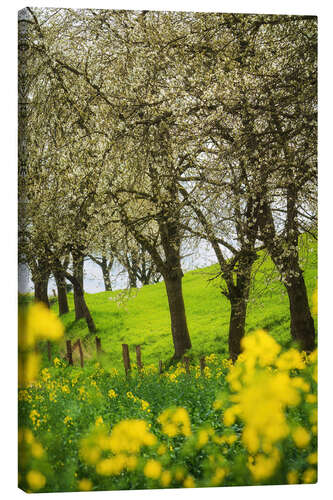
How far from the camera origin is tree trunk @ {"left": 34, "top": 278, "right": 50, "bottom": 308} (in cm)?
391

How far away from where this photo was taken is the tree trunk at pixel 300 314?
430 cm

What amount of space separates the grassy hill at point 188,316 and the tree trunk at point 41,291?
28 centimetres

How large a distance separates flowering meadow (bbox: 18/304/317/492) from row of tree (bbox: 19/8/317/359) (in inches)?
11.1

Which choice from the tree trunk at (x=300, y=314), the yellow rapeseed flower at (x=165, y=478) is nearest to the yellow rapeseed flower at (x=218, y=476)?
the yellow rapeseed flower at (x=165, y=478)

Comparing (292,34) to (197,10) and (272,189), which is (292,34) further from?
(272,189)

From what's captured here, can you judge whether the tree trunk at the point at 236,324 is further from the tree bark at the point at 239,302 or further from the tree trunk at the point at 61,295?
the tree trunk at the point at 61,295

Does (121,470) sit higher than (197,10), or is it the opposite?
(197,10)

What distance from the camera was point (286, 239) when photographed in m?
4.29

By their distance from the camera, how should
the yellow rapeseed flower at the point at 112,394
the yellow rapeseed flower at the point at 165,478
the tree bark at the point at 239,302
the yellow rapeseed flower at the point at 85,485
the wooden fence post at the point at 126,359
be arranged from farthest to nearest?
1. the tree bark at the point at 239,302
2. the wooden fence post at the point at 126,359
3. the yellow rapeseed flower at the point at 112,394
4. the yellow rapeseed flower at the point at 165,478
5. the yellow rapeseed flower at the point at 85,485

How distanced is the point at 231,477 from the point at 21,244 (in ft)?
6.83

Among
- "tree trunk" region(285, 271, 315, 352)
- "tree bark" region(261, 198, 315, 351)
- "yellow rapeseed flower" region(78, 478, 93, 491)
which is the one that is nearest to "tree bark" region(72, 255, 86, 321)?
"yellow rapeseed flower" region(78, 478, 93, 491)

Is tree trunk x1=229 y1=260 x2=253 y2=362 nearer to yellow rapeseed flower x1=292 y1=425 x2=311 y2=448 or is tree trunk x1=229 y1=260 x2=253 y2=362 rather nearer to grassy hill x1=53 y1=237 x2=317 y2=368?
grassy hill x1=53 y1=237 x2=317 y2=368

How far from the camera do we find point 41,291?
12.9ft

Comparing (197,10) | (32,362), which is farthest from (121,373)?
(197,10)
